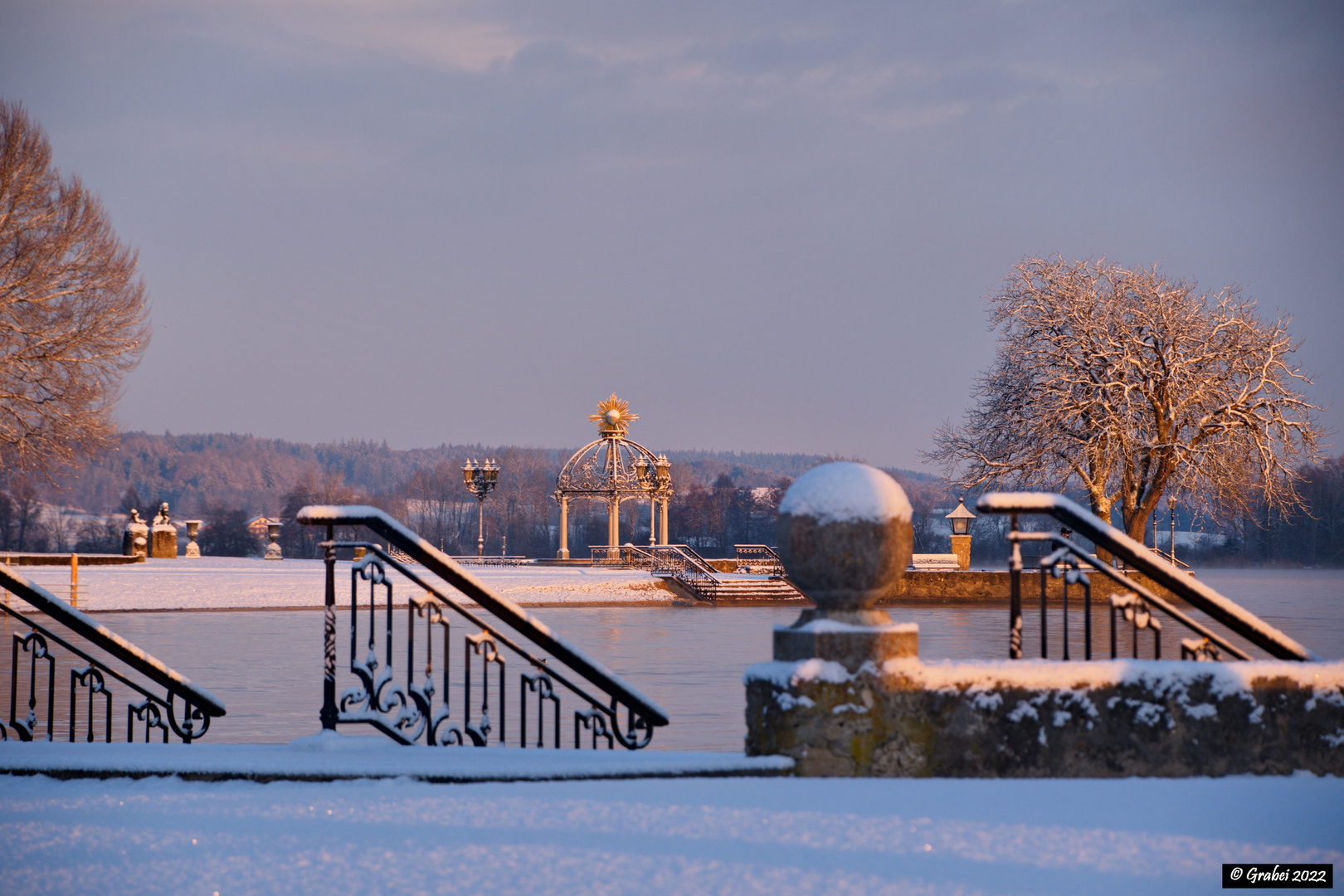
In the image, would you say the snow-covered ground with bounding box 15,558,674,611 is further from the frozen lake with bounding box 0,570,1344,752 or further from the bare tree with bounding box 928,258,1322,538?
the bare tree with bounding box 928,258,1322,538

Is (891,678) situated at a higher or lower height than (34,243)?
lower

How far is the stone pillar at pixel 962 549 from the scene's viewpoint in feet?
119

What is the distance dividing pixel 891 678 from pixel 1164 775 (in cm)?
140

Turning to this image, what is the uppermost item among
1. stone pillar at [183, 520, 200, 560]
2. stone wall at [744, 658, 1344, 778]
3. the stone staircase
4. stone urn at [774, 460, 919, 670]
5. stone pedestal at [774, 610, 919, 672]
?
stone urn at [774, 460, 919, 670]

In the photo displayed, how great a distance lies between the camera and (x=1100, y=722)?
17.7ft

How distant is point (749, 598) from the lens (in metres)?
31.8

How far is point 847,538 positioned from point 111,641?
4.25 meters

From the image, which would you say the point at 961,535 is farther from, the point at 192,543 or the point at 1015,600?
the point at 1015,600

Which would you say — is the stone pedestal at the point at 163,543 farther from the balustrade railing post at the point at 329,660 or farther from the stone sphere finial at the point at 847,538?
the stone sphere finial at the point at 847,538

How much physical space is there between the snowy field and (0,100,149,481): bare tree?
30.2 meters

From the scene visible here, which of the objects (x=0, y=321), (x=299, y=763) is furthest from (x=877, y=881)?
(x=0, y=321)

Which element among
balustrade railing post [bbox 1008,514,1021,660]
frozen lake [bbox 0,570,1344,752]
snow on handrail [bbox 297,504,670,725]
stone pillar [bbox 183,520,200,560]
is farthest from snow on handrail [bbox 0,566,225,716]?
stone pillar [bbox 183,520,200,560]

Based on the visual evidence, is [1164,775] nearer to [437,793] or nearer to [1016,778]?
[1016,778]

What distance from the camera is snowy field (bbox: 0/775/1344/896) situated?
397 cm
